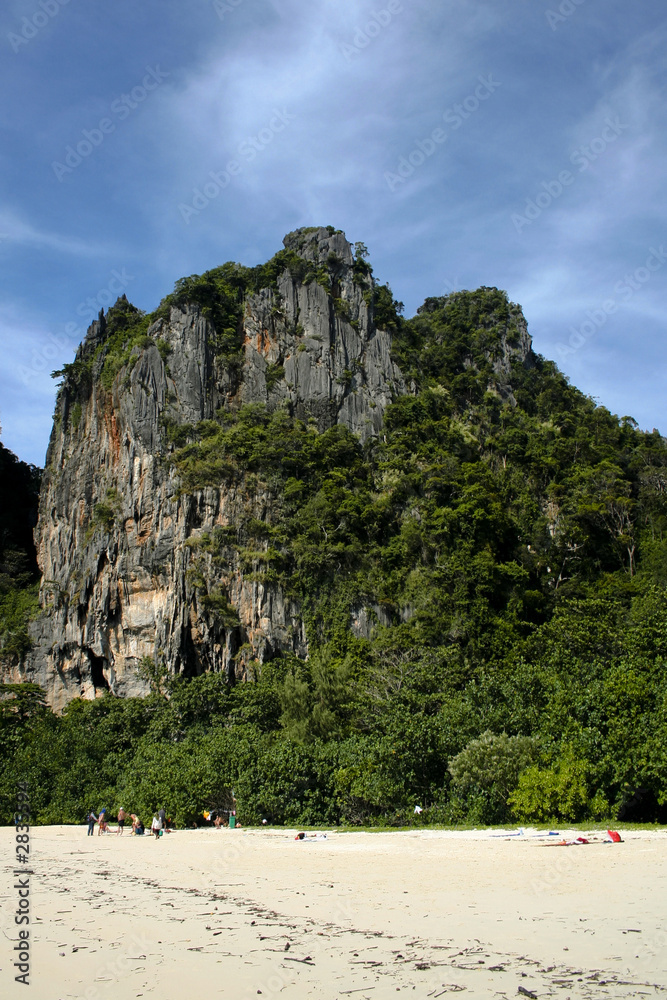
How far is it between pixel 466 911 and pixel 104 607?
141 ft

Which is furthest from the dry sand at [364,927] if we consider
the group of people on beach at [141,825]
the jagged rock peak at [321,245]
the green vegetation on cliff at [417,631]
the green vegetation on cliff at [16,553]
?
the jagged rock peak at [321,245]

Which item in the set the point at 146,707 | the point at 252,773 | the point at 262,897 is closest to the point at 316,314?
the point at 146,707

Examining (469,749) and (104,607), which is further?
(104,607)

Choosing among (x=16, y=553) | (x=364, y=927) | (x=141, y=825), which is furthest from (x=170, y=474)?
(x=364, y=927)

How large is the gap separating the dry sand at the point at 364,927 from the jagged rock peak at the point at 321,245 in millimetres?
54192

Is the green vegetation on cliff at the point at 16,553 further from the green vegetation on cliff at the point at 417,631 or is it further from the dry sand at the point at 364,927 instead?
the dry sand at the point at 364,927

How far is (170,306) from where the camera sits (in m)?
55.8

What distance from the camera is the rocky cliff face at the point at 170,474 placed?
1737 inches

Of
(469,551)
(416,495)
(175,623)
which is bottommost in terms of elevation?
(175,623)

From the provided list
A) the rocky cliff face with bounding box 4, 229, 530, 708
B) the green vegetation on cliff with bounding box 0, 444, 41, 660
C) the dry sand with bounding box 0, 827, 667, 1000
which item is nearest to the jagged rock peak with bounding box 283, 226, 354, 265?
the rocky cliff face with bounding box 4, 229, 530, 708

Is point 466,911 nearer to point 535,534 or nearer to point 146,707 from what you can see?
point 146,707

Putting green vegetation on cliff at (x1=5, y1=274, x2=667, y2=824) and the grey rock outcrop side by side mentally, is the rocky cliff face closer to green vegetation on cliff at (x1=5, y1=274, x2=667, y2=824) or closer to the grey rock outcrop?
the grey rock outcrop

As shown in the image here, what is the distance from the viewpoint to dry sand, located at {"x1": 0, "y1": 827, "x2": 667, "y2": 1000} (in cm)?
585

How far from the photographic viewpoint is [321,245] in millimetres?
60750
